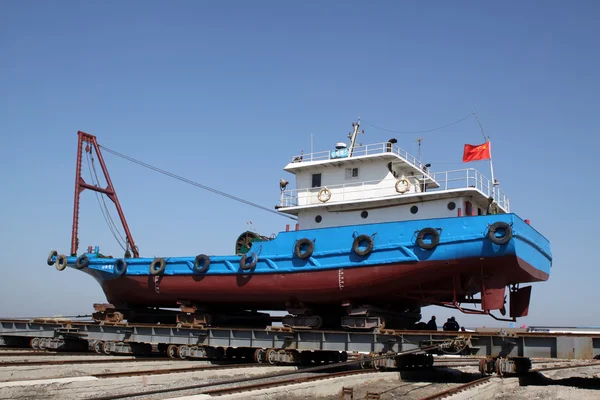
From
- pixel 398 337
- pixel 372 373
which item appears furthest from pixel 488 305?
pixel 372 373

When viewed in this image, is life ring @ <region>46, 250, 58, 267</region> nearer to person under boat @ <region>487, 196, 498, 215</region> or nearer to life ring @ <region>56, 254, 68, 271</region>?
life ring @ <region>56, 254, 68, 271</region>

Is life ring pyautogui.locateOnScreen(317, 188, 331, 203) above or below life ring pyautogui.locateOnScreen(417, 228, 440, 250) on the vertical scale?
above

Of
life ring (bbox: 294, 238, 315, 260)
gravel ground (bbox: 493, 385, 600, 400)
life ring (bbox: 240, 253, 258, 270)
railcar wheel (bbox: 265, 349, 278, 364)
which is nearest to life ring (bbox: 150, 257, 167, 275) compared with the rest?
life ring (bbox: 240, 253, 258, 270)

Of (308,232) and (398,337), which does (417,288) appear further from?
(308,232)

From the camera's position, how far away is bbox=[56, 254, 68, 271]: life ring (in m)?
25.1

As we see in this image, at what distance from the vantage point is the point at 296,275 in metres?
18.9

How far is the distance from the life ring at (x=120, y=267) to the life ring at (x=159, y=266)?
5.74 ft

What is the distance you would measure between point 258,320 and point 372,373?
8.06 metres

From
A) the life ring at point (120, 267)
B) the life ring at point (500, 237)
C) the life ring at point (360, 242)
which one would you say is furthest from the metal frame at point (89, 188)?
the life ring at point (500, 237)

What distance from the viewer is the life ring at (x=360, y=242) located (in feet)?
58.1

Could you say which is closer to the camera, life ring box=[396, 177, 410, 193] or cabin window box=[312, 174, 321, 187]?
life ring box=[396, 177, 410, 193]

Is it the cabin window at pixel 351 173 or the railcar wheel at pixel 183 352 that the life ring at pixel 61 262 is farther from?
the cabin window at pixel 351 173

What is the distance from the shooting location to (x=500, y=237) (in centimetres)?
1592

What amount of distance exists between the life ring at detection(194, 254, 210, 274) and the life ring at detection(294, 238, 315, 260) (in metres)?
3.77
